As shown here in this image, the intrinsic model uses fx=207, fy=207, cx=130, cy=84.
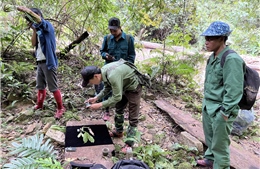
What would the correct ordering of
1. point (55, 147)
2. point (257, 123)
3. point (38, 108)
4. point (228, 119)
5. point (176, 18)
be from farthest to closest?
1. point (176, 18)
2. point (257, 123)
3. point (38, 108)
4. point (55, 147)
5. point (228, 119)

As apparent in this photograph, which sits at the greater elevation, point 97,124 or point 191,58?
point 191,58

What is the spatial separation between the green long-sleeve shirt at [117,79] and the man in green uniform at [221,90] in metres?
1.05

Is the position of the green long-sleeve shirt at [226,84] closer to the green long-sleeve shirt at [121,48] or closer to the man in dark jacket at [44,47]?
the green long-sleeve shirt at [121,48]

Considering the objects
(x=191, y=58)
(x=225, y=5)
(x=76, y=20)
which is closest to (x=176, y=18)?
(x=191, y=58)

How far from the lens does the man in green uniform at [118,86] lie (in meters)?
2.69

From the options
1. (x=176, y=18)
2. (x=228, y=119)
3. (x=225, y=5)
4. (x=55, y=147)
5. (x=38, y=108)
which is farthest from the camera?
(x=225, y=5)

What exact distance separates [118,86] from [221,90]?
128cm

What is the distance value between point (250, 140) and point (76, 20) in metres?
5.29

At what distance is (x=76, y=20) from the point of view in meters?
5.93

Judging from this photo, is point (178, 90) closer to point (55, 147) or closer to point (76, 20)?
point (76, 20)

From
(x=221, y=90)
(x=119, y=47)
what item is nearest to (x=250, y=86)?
(x=221, y=90)

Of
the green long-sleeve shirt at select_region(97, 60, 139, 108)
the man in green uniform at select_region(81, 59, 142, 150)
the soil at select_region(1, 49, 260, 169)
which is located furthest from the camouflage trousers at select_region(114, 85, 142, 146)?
the soil at select_region(1, 49, 260, 169)

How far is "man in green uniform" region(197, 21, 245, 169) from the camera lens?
2.35 meters

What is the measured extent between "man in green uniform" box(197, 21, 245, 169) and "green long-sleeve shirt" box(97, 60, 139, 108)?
3.46ft
